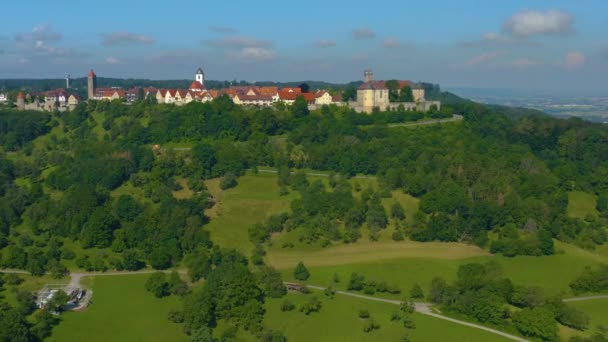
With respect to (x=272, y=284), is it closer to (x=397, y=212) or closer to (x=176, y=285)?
(x=176, y=285)

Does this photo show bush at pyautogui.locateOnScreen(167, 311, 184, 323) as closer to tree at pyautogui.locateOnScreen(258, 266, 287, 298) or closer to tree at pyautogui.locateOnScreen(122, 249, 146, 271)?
tree at pyautogui.locateOnScreen(258, 266, 287, 298)

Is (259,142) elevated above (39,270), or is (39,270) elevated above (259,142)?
(259,142)

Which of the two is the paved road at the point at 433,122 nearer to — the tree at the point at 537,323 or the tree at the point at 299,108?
the tree at the point at 299,108

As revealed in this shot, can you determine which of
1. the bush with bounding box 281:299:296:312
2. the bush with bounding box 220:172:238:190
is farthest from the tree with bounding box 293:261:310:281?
the bush with bounding box 220:172:238:190

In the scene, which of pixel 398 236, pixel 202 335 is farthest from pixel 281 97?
pixel 202 335

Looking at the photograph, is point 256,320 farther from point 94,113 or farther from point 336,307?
point 94,113

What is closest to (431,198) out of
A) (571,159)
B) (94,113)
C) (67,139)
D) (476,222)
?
(476,222)
